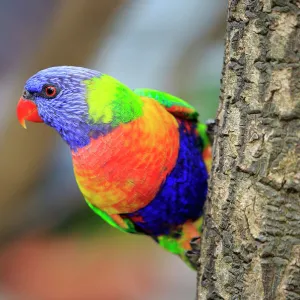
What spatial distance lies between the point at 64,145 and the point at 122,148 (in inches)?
94.0

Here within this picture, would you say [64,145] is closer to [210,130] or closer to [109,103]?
[210,130]

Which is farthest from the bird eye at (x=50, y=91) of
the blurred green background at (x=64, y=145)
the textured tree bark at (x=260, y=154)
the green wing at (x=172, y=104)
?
the blurred green background at (x=64, y=145)

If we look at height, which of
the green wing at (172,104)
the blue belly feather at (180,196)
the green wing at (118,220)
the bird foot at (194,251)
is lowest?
the bird foot at (194,251)

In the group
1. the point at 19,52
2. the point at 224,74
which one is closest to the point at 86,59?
the point at 19,52

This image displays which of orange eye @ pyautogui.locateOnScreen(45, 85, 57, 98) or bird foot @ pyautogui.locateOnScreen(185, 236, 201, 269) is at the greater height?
orange eye @ pyautogui.locateOnScreen(45, 85, 57, 98)

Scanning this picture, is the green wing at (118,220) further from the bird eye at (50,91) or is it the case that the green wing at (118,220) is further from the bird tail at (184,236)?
the bird eye at (50,91)

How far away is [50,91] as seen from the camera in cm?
126

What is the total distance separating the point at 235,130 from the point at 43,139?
1890 mm

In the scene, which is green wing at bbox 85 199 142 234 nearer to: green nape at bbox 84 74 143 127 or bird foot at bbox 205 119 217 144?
green nape at bbox 84 74 143 127

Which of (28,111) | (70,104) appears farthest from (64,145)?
(70,104)

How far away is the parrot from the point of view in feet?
3.88

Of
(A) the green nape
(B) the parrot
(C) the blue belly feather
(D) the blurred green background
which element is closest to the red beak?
(B) the parrot

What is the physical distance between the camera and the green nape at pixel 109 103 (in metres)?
1.20

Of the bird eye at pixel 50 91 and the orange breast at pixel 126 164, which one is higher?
the bird eye at pixel 50 91
